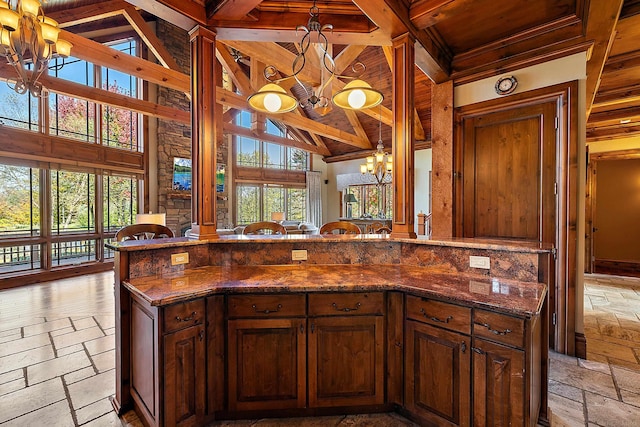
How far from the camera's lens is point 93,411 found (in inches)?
77.7

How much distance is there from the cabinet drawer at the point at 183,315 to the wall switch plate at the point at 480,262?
1779 mm

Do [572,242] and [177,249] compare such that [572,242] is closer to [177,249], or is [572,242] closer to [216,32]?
[177,249]

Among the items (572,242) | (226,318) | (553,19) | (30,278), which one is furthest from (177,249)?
(30,278)

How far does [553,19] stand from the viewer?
2.49 meters

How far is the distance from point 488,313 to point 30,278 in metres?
7.01

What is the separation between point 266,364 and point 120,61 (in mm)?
4952

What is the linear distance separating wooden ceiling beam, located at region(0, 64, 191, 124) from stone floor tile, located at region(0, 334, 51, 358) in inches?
149

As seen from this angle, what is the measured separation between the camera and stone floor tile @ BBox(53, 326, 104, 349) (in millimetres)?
2938

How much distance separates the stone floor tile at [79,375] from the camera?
232 cm

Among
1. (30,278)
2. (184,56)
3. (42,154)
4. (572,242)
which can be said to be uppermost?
(184,56)

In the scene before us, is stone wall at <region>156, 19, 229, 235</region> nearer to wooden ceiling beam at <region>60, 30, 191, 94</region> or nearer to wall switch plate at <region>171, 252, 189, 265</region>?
wooden ceiling beam at <region>60, 30, 191, 94</region>

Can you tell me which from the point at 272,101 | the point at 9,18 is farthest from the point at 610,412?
the point at 9,18

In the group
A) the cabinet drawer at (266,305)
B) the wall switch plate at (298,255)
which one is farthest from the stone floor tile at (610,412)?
the wall switch plate at (298,255)

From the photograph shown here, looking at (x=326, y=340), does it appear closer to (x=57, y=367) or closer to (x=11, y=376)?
(x=57, y=367)
